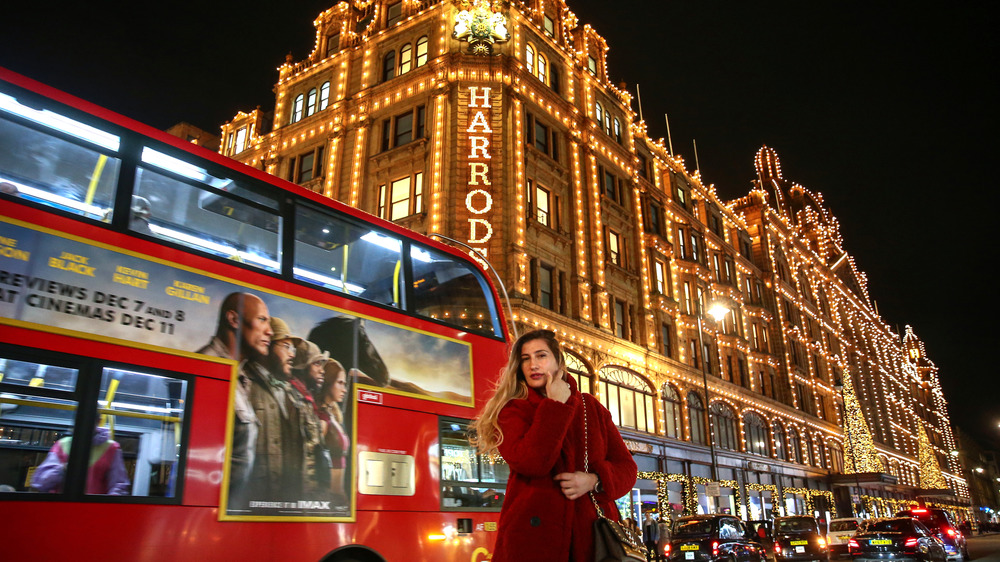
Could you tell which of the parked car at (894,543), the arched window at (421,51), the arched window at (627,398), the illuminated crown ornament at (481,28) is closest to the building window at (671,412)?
the arched window at (627,398)

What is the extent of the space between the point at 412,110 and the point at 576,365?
1275cm

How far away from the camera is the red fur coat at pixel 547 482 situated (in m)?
3.00

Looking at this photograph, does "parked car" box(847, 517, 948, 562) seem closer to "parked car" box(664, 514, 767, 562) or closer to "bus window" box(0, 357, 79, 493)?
"parked car" box(664, 514, 767, 562)

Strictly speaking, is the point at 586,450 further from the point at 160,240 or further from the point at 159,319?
the point at 160,240

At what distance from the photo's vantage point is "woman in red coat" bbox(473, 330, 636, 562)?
301cm

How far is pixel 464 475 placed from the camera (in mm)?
8414

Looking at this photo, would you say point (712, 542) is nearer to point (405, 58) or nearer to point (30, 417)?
point (30, 417)

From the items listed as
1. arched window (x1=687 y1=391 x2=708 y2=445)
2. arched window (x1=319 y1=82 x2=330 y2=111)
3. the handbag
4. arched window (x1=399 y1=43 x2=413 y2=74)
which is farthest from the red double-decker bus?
arched window (x1=687 y1=391 x2=708 y2=445)

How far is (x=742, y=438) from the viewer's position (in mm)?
38344

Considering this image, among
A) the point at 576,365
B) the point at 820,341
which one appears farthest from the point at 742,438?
the point at 820,341

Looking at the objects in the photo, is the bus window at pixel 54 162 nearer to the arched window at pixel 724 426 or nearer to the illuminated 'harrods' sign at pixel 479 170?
the illuminated 'harrods' sign at pixel 479 170

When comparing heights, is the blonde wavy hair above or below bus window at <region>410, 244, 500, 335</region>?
below

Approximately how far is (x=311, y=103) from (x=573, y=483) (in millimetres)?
32587

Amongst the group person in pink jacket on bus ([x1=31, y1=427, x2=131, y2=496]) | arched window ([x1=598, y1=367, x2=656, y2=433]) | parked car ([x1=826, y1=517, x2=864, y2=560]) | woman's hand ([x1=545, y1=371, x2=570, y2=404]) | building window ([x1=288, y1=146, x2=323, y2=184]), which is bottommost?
parked car ([x1=826, y1=517, x2=864, y2=560])
